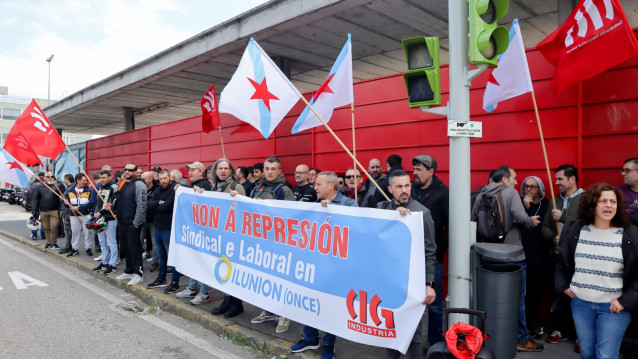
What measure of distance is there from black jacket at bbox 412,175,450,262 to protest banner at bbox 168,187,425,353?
2.90 feet

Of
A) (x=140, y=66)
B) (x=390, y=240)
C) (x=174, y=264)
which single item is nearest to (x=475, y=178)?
(x=390, y=240)

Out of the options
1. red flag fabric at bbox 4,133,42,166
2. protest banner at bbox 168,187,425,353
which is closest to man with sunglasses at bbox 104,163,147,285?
protest banner at bbox 168,187,425,353

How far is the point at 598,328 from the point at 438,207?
1.65 meters

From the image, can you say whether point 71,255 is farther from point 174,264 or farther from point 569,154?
point 569,154

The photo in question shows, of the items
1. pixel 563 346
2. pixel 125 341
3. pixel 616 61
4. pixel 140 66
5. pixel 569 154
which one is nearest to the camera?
pixel 616 61

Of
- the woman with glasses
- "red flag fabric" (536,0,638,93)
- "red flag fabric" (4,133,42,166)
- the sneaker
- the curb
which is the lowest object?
the curb

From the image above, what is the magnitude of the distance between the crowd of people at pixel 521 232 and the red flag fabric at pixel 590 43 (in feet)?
3.35

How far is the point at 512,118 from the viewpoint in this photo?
552 centimetres

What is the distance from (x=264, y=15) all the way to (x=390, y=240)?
6096mm

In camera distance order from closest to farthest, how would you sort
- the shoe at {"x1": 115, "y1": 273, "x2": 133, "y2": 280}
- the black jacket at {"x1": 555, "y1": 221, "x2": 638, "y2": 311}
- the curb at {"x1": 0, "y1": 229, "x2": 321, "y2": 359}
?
1. the black jacket at {"x1": 555, "y1": 221, "x2": 638, "y2": 311}
2. the curb at {"x1": 0, "y1": 229, "x2": 321, "y2": 359}
3. the shoe at {"x1": 115, "y1": 273, "x2": 133, "y2": 280}

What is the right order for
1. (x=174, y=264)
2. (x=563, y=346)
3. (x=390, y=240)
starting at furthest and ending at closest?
(x=174, y=264)
(x=563, y=346)
(x=390, y=240)

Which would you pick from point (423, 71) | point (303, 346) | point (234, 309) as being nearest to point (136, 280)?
point (234, 309)

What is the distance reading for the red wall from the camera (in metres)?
4.67

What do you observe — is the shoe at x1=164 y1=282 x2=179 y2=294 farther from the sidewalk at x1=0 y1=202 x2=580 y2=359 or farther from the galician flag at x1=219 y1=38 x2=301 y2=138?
the galician flag at x1=219 y1=38 x2=301 y2=138
